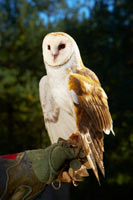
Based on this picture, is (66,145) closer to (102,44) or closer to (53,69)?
(53,69)

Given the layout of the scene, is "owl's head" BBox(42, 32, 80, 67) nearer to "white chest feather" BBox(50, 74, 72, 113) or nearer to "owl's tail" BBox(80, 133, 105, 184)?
"white chest feather" BBox(50, 74, 72, 113)

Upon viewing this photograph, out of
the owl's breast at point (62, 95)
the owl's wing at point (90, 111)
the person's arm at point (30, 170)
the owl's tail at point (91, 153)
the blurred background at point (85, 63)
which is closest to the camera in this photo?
the person's arm at point (30, 170)

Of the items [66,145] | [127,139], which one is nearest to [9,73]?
[127,139]

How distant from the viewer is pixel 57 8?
6.00 metres

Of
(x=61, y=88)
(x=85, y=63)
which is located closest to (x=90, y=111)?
(x=61, y=88)

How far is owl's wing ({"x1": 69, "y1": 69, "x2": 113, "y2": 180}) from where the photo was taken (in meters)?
1.59

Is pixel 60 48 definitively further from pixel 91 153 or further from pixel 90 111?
pixel 91 153

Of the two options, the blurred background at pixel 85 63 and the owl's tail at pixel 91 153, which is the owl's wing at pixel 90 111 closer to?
the owl's tail at pixel 91 153

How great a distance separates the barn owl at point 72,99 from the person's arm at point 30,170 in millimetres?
175

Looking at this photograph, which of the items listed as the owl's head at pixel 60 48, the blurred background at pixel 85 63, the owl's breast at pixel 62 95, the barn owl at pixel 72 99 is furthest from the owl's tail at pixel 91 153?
the blurred background at pixel 85 63

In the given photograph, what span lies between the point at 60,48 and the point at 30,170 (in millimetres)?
843

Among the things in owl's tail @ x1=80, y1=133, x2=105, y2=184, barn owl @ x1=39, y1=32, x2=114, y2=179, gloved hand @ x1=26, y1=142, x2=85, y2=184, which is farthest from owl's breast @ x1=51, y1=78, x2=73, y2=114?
gloved hand @ x1=26, y1=142, x2=85, y2=184

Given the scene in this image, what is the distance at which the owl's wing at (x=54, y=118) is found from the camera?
6.06ft

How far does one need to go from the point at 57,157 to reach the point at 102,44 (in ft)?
14.0
